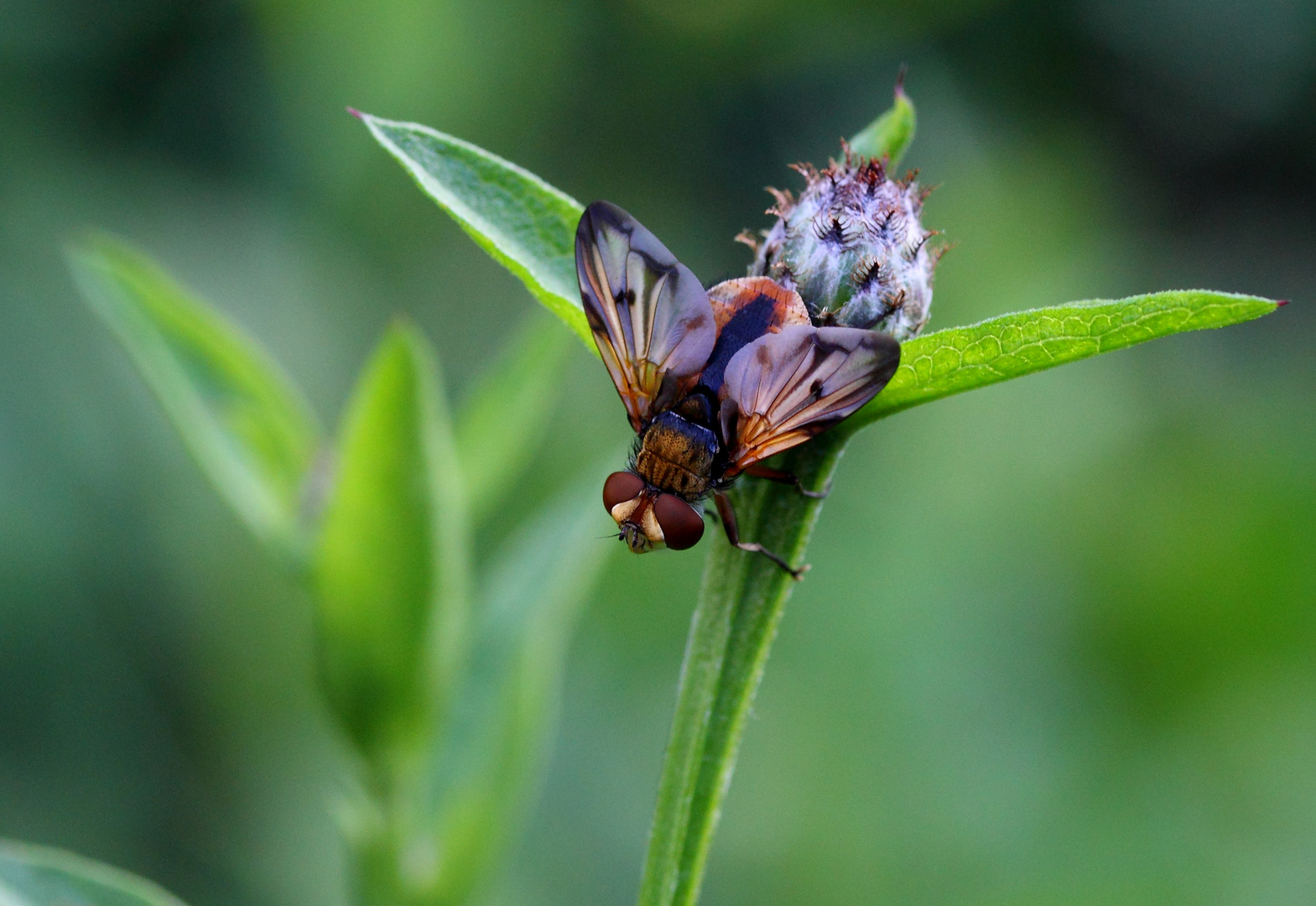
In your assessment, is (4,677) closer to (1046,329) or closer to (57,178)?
(57,178)

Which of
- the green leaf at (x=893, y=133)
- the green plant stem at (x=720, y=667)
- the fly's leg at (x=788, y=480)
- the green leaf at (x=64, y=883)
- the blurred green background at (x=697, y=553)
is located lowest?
the green leaf at (x=64, y=883)

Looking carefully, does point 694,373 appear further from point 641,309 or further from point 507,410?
point 507,410

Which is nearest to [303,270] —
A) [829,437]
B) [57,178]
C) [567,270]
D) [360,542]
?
[57,178]

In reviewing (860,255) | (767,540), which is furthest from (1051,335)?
(767,540)

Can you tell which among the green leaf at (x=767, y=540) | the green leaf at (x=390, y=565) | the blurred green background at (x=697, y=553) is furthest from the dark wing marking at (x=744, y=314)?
the blurred green background at (x=697, y=553)

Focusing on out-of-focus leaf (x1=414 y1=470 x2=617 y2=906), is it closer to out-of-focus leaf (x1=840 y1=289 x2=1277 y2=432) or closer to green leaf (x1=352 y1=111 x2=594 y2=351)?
green leaf (x1=352 y1=111 x2=594 y2=351)

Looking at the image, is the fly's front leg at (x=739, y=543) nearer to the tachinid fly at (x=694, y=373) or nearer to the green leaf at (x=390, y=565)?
the tachinid fly at (x=694, y=373)
